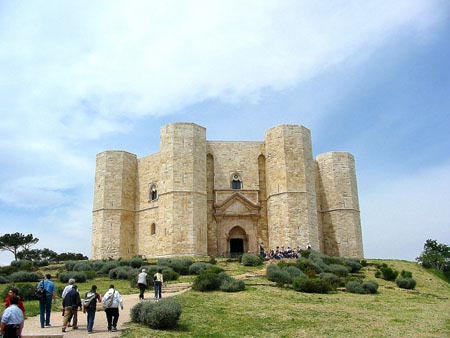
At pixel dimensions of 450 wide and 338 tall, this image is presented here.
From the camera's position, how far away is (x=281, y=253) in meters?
29.2

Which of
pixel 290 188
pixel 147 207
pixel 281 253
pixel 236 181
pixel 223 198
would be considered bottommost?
pixel 281 253

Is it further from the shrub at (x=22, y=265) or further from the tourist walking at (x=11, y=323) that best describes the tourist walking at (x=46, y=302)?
the shrub at (x=22, y=265)

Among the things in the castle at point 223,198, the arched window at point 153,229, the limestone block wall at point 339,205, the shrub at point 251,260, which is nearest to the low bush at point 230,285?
the shrub at point 251,260

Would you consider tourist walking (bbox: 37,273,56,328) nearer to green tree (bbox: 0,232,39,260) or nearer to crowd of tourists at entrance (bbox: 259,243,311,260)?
crowd of tourists at entrance (bbox: 259,243,311,260)

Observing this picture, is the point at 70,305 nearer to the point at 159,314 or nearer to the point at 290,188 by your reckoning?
the point at 159,314

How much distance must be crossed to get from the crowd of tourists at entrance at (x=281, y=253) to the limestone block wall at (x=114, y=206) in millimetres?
10413

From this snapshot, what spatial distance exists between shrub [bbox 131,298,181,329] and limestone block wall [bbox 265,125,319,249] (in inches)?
804

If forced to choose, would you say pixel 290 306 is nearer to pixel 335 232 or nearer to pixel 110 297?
pixel 110 297

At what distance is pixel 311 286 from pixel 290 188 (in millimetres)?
14096

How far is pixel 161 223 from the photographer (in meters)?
31.4


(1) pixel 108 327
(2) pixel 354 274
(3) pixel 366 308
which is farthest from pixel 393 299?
(1) pixel 108 327

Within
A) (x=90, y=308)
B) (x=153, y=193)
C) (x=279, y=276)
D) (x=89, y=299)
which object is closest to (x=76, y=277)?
(x=279, y=276)

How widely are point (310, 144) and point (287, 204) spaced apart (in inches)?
208

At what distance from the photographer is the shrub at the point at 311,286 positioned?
1775cm
